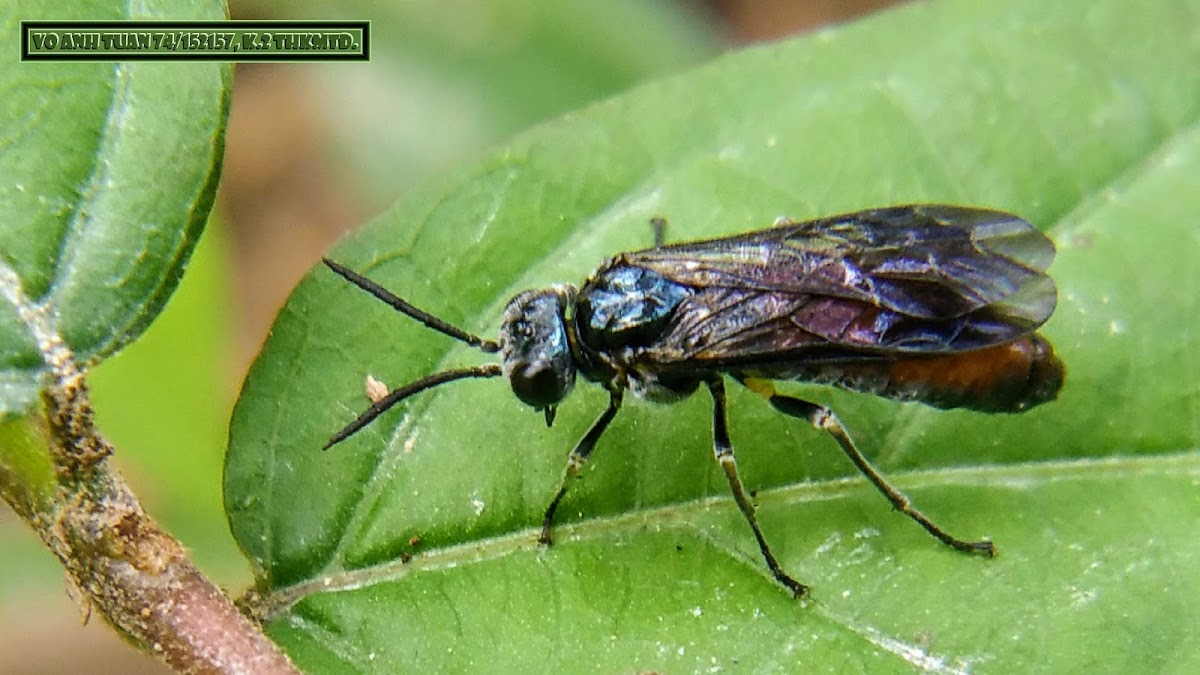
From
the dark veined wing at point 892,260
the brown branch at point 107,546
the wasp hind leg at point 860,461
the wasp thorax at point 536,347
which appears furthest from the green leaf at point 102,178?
the wasp hind leg at point 860,461

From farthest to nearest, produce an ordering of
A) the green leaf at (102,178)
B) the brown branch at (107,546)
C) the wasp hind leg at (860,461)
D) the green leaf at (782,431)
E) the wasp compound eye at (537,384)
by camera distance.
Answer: the wasp compound eye at (537,384)
the wasp hind leg at (860,461)
the green leaf at (782,431)
the green leaf at (102,178)
the brown branch at (107,546)

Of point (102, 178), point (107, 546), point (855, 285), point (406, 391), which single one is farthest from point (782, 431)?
point (102, 178)

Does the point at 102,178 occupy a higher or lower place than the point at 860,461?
higher

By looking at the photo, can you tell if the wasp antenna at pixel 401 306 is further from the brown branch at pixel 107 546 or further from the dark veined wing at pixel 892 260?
the brown branch at pixel 107 546

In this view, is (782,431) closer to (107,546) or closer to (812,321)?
(812,321)

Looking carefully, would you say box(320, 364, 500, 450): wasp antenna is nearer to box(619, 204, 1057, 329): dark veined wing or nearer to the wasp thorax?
the wasp thorax

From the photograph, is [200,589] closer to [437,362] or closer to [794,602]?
[437,362]
